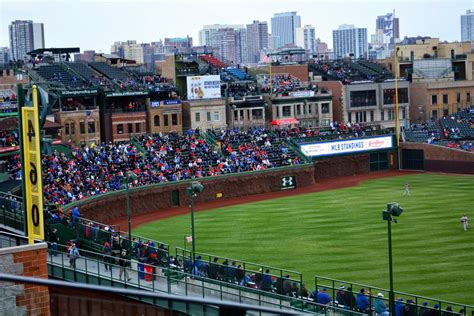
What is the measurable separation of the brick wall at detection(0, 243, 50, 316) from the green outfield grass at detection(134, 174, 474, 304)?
773 inches

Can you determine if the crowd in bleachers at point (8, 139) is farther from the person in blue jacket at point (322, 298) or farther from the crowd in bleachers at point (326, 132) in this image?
the person in blue jacket at point (322, 298)

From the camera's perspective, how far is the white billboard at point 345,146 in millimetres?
80375

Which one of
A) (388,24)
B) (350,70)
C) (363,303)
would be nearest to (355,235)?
(363,303)

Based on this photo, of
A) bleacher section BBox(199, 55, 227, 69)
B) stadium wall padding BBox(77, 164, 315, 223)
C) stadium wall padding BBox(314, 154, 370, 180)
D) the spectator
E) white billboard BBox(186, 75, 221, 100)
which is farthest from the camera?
bleacher section BBox(199, 55, 227, 69)

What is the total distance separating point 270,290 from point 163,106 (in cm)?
5555

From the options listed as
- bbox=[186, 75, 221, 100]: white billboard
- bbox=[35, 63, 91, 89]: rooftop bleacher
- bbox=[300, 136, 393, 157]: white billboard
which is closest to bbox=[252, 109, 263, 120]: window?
bbox=[186, 75, 221, 100]: white billboard

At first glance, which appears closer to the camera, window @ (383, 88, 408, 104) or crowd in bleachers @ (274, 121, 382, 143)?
crowd in bleachers @ (274, 121, 382, 143)

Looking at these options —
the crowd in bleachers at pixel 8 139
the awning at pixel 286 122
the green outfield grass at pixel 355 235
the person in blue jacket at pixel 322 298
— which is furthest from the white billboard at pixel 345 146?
the person in blue jacket at pixel 322 298

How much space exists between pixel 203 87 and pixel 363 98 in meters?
19.9

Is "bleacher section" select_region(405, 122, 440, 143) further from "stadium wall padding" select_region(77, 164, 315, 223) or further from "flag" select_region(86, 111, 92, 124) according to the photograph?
"flag" select_region(86, 111, 92, 124)

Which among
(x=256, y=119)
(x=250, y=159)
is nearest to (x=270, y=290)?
(x=250, y=159)

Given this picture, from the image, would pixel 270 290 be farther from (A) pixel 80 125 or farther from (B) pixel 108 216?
(A) pixel 80 125

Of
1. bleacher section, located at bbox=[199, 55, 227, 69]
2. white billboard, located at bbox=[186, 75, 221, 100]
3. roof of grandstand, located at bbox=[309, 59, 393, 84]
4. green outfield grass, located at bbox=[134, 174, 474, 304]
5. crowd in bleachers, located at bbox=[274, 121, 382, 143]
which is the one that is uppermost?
bleacher section, located at bbox=[199, 55, 227, 69]

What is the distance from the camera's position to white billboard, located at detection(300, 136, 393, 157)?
8038 cm
